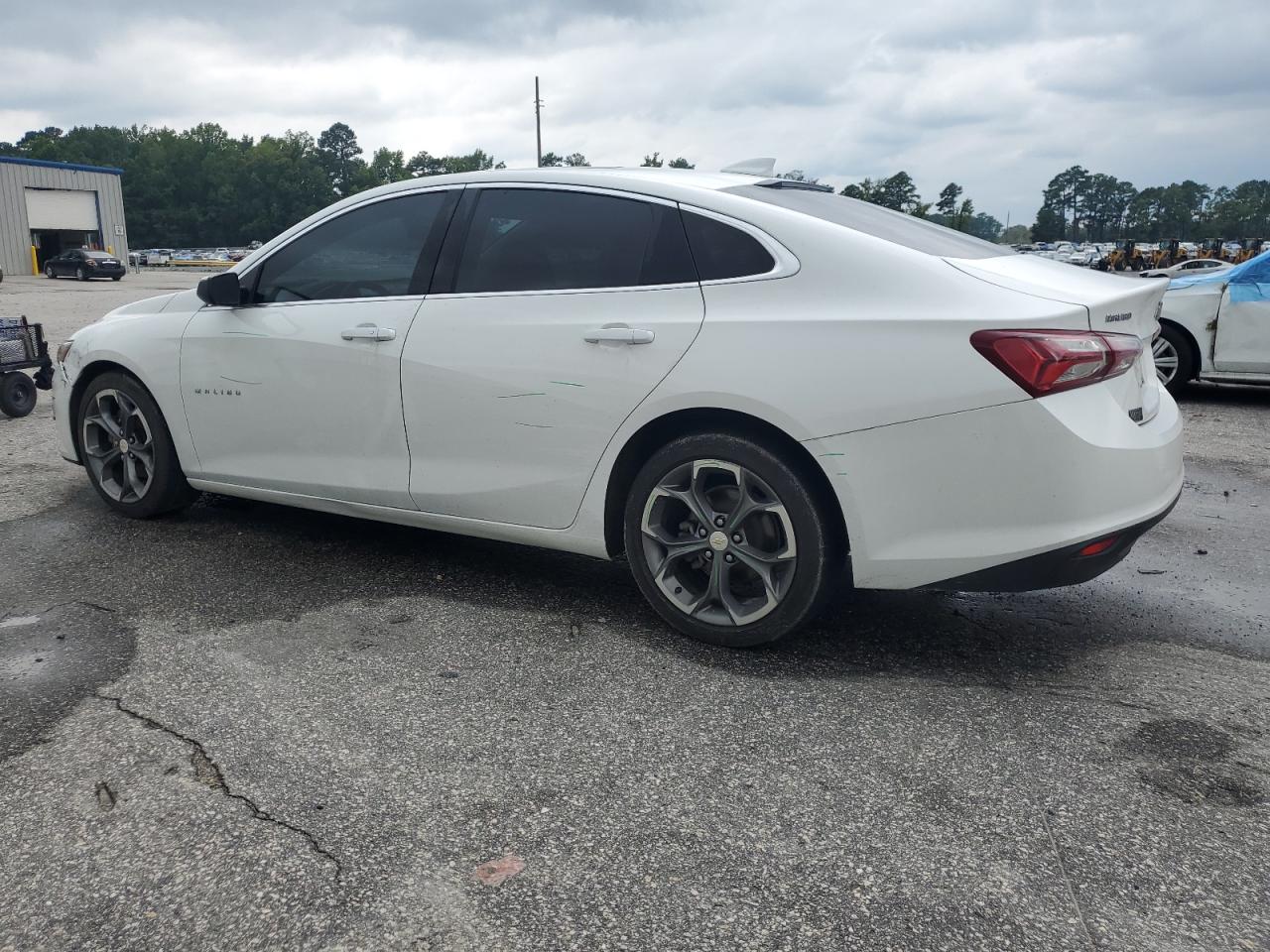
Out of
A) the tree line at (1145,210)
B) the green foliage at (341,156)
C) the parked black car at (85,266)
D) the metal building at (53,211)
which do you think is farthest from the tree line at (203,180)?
the tree line at (1145,210)

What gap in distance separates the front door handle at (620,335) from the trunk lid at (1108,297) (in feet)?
3.28

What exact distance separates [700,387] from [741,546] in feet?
1.78

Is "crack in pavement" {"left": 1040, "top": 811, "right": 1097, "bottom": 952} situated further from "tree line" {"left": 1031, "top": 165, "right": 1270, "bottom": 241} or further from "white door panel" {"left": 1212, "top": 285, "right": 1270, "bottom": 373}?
"tree line" {"left": 1031, "top": 165, "right": 1270, "bottom": 241}

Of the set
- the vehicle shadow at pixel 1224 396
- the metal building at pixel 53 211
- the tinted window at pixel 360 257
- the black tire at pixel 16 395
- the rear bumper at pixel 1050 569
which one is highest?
the metal building at pixel 53 211

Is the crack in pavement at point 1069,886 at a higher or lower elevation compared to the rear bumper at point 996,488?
lower

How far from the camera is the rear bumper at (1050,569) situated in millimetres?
3041

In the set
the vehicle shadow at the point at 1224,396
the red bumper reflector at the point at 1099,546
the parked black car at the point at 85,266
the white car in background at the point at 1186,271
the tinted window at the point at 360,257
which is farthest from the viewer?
the parked black car at the point at 85,266

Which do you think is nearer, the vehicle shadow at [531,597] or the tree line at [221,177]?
the vehicle shadow at [531,597]

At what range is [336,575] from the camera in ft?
14.4

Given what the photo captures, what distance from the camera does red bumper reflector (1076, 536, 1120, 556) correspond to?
3.04 metres

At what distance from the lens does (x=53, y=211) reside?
5353 cm

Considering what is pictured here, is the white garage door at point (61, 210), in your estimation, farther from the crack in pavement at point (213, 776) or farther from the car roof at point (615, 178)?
the crack in pavement at point (213, 776)

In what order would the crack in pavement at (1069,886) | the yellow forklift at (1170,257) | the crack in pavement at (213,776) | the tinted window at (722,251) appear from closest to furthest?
the crack in pavement at (1069,886)
the crack in pavement at (213,776)
the tinted window at (722,251)
the yellow forklift at (1170,257)

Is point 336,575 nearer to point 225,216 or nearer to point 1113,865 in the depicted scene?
point 1113,865
